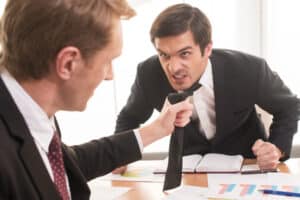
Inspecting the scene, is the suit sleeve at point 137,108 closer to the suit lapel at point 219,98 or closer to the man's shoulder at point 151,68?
the man's shoulder at point 151,68

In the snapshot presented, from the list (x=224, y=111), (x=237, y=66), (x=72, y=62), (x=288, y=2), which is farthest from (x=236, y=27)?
(x=72, y=62)

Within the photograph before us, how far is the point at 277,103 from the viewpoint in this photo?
179cm

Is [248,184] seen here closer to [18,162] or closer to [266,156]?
[266,156]

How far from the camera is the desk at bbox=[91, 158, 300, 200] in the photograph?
1261 millimetres

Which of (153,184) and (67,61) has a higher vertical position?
(67,61)

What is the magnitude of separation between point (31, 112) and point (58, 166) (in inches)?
6.0

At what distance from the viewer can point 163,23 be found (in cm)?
163

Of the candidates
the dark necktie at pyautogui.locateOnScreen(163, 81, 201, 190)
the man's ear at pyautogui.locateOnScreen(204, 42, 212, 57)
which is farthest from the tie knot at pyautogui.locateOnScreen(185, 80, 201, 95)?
the dark necktie at pyautogui.locateOnScreen(163, 81, 201, 190)

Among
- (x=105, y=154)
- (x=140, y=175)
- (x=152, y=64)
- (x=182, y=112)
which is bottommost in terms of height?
(x=140, y=175)

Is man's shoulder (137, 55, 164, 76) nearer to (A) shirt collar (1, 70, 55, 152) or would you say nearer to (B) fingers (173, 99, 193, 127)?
(B) fingers (173, 99, 193, 127)

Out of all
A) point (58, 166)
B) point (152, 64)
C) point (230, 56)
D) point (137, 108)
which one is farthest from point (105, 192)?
point (230, 56)

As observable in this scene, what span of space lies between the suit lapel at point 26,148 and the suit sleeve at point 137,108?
1.03m

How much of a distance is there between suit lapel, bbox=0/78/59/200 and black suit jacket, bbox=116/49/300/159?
0.94m

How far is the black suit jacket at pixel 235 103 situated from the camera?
1738 millimetres
